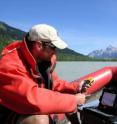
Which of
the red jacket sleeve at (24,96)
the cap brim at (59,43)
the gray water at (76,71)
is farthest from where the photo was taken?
the gray water at (76,71)

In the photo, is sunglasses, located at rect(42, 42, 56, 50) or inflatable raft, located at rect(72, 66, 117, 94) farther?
inflatable raft, located at rect(72, 66, 117, 94)

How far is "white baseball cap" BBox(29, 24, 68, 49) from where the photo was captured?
385 centimetres

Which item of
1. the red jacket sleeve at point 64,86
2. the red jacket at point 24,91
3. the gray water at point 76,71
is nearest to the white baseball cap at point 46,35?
the red jacket at point 24,91

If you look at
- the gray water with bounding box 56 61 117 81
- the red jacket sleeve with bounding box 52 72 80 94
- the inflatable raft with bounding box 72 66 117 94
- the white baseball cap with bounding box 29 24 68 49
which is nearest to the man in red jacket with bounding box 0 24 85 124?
the white baseball cap with bounding box 29 24 68 49

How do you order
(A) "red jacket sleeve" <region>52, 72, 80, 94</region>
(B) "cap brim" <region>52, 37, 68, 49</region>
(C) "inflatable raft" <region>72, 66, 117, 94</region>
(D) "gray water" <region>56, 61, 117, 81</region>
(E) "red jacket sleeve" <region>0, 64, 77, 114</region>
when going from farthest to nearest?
(D) "gray water" <region>56, 61, 117, 81</region> → (C) "inflatable raft" <region>72, 66, 117, 94</region> → (A) "red jacket sleeve" <region>52, 72, 80, 94</region> → (B) "cap brim" <region>52, 37, 68, 49</region> → (E) "red jacket sleeve" <region>0, 64, 77, 114</region>

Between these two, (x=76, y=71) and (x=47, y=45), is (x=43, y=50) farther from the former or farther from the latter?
(x=76, y=71)

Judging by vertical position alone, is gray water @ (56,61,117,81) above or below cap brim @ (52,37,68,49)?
below

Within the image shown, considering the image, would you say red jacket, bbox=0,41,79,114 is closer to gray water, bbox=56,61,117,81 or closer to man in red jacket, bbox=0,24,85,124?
man in red jacket, bbox=0,24,85,124

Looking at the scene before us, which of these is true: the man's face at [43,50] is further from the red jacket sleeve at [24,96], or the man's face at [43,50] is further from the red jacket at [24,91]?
A: the red jacket sleeve at [24,96]

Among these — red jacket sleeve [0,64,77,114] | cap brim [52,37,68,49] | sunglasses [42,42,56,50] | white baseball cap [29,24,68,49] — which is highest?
white baseball cap [29,24,68,49]

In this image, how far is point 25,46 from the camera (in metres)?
3.82

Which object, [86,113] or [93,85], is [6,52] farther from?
[93,85]

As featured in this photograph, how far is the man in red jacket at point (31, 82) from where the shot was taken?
11.5ft

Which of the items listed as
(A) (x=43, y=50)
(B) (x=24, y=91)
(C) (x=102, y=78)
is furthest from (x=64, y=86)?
(C) (x=102, y=78)
